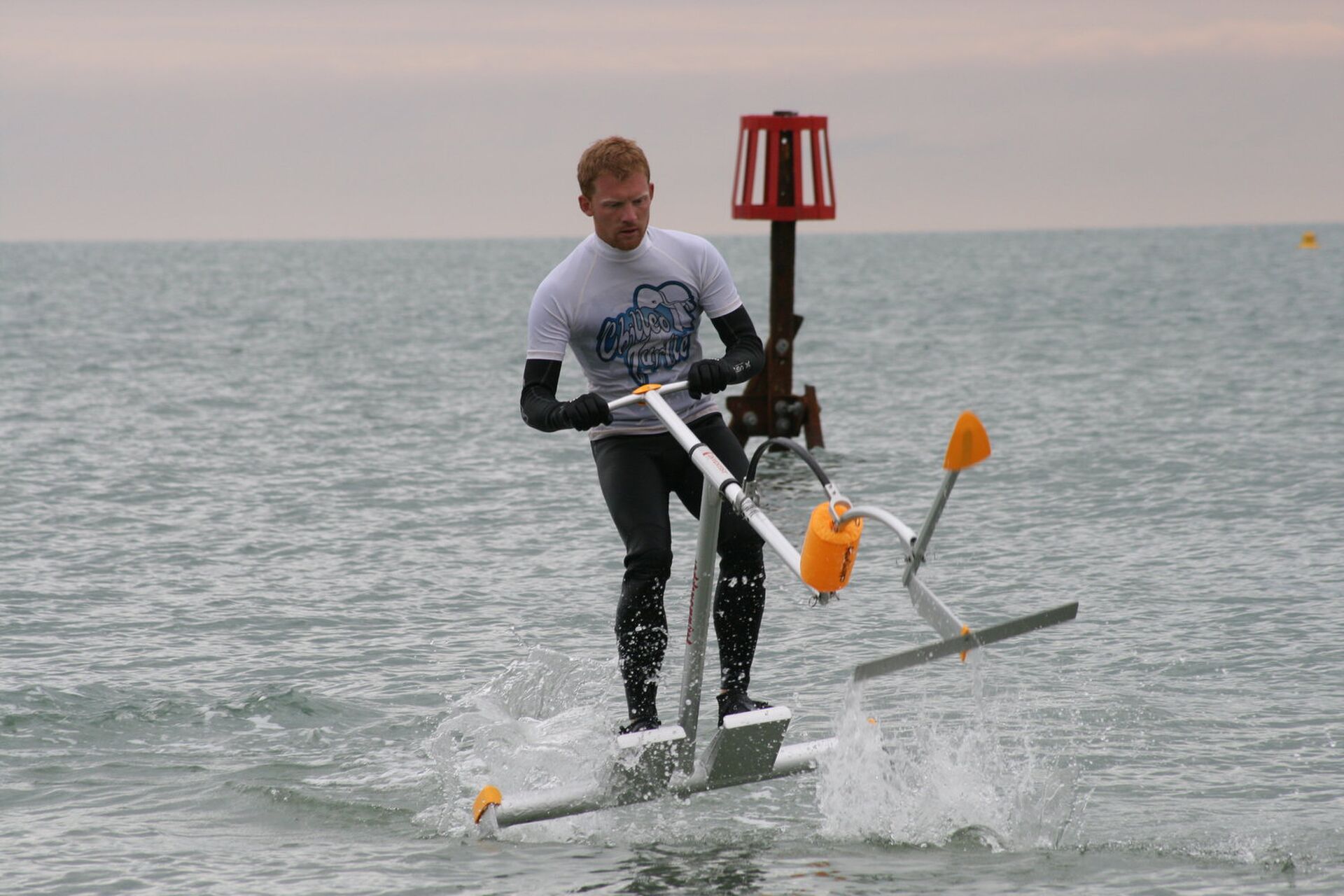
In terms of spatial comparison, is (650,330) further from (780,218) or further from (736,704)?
(780,218)

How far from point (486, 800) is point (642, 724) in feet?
1.97

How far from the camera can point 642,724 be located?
582cm

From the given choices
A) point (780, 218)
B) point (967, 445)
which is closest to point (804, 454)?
point (967, 445)

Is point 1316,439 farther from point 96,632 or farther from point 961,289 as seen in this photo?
point 961,289

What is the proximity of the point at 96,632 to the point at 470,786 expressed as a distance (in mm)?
3712

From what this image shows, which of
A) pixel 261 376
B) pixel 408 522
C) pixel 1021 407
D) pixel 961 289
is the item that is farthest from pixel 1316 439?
pixel 961 289

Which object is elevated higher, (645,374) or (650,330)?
(650,330)

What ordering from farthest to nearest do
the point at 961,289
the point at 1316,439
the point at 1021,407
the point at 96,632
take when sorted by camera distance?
the point at 961,289 → the point at 1021,407 → the point at 1316,439 → the point at 96,632

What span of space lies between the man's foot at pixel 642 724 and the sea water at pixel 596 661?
0.10 metres

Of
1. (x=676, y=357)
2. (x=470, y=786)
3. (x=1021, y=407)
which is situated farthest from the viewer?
(x=1021, y=407)

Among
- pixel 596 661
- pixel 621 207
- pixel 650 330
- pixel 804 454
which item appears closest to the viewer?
pixel 804 454

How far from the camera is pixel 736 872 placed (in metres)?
5.50

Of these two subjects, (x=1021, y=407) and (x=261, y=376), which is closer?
(x=1021, y=407)

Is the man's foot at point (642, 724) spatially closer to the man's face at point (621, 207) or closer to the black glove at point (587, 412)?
the black glove at point (587, 412)
